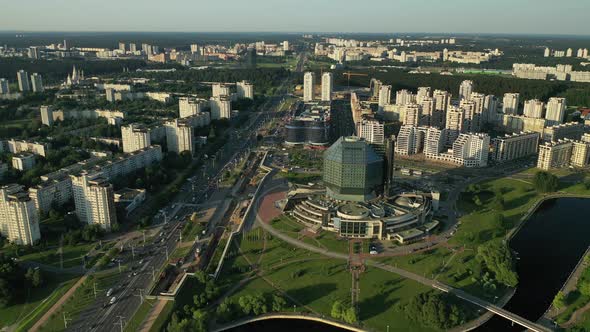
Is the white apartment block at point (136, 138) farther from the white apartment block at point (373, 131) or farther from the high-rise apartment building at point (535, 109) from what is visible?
the high-rise apartment building at point (535, 109)

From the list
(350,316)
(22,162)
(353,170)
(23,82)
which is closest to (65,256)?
(22,162)

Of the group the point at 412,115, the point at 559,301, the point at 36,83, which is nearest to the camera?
the point at 559,301

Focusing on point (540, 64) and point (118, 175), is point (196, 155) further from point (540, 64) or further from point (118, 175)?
point (540, 64)

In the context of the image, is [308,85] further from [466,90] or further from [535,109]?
[535,109]

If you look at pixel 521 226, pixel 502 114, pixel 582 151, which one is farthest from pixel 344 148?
pixel 502 114

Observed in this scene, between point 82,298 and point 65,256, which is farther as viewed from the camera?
point 65,256

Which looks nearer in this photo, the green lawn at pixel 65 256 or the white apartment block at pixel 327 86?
the green lawn at pixel 65 256

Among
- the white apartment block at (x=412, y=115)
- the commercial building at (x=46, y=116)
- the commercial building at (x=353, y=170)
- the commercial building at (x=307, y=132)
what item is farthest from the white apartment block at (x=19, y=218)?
the white apartment block at (x=412, y=115)
